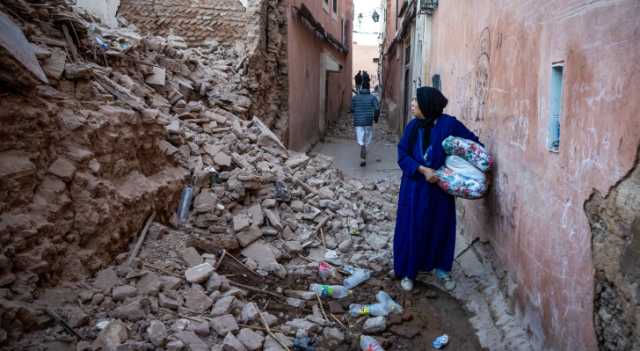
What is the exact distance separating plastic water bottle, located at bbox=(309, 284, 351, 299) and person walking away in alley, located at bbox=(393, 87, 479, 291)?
0.55 m

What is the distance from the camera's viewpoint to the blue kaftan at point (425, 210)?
3938 millimetres

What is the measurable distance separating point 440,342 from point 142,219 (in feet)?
8.55

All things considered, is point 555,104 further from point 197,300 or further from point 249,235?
point 249,235

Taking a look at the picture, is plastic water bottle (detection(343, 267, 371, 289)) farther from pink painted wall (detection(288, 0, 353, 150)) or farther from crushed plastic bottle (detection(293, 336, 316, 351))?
pink painted wall (detection(288, 0, 353, 150))

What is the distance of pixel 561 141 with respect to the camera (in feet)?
8.26

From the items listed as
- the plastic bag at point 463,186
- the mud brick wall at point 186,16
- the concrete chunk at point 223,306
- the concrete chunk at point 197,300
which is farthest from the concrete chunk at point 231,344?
the mud brick wall at point 186,16

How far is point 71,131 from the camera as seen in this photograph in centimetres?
356

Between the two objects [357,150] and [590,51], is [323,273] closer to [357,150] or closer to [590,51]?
[590,51]

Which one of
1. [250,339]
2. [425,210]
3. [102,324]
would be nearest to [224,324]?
[250,339]

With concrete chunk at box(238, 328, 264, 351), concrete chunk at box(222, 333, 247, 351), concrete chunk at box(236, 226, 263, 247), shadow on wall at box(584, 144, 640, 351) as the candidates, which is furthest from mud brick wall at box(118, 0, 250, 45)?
shadow on wall at box(584, 144, 640, 351)

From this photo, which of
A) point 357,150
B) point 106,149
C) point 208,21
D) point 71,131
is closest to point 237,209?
point 106,149

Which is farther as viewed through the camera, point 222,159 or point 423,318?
point 222,159

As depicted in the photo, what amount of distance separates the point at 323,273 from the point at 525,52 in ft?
8.32

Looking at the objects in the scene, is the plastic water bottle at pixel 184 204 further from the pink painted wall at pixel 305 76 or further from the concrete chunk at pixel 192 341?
the pink painted wall at pixel 305 76
